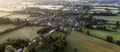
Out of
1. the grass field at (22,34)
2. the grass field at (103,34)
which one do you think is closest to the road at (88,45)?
the grass field at (103,34)

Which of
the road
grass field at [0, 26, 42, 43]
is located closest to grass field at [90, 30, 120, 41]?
the road

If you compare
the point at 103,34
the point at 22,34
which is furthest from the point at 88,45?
the point at 22,34

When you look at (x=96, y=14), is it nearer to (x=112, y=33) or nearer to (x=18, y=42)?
(x=112, y=33)

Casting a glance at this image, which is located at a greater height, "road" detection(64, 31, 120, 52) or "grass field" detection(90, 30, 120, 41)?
"road" detection(64, 31, 120, 52)

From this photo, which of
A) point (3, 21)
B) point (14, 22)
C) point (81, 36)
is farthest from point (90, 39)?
point (3, 21)

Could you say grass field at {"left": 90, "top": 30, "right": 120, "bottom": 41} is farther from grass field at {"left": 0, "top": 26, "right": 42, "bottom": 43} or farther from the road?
grass field at {"left": 0, "top": 26, "right": 42, "bottom": 43}

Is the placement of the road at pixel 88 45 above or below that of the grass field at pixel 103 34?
above

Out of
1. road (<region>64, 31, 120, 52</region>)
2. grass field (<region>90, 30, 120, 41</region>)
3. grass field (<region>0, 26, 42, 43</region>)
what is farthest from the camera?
grass field (<region>0, 26, 42, 43</region>)

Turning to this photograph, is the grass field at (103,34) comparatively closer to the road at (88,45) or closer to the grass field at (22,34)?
the road at (88,45)
